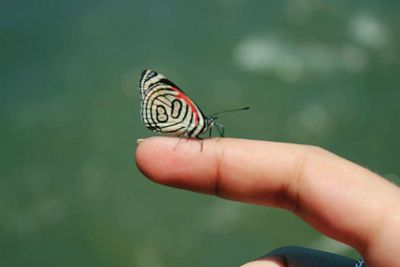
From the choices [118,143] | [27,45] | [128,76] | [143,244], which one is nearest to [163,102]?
[143,244]

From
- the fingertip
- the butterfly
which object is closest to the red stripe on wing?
the butterfly

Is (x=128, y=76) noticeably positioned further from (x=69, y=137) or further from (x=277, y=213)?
(x=277, y=213)

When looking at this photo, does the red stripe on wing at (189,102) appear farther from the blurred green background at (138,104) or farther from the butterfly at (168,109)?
the blurred green background at (138,104)

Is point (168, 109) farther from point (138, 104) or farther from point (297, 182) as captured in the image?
point (138, 104)

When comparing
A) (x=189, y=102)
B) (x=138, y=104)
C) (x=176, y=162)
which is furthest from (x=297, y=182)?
(x=138, y=104)

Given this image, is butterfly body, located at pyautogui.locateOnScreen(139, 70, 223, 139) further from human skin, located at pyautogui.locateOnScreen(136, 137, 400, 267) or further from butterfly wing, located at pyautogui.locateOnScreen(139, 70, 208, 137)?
human skin, located at pyautogui.locateOnScreen(136, 137, 400, 267)
